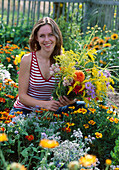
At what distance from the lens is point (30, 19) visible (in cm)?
722

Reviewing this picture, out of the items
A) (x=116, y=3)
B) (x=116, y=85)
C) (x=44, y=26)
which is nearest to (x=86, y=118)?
(x=44, y=26)

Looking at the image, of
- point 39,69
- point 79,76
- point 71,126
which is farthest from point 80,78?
point 39,69

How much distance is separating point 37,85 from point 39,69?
0.17 meters

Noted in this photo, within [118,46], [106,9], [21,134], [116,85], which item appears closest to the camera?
[21,134]

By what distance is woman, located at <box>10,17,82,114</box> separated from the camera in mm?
2889

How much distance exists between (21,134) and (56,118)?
49cm

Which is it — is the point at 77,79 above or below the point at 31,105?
above

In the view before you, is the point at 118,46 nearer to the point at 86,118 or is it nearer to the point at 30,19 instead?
the point at 30,19

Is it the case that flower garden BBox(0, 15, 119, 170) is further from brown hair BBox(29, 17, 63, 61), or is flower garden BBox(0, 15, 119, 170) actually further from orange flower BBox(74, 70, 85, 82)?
brown hair BBox(29, 17, 63, 61)

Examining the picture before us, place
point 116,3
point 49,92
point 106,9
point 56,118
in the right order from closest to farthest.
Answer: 1. point 56,118
2. point 49,92
3. point 116,3
4. point 106,9

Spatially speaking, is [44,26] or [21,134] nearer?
[21,134]

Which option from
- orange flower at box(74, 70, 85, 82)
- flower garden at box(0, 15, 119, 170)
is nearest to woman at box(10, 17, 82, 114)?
flower garden at box(0, 15, 119, 170)

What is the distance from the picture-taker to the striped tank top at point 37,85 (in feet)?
9.72

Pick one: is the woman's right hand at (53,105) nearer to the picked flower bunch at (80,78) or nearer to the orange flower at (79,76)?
the picked flower bunch at (80,78)
